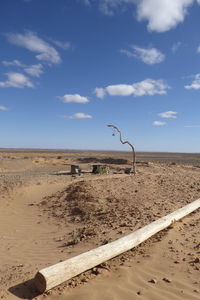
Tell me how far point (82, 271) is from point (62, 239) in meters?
2.50

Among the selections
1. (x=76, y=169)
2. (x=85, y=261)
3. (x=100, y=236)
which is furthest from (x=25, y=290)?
(x=76, y=169)

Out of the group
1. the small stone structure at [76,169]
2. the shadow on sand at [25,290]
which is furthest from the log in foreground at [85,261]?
the small stone structure at [76,169]

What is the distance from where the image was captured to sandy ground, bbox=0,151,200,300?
154 inches

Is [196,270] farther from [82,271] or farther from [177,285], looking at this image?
[82,271]

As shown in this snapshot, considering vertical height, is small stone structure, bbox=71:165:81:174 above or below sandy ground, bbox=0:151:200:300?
above

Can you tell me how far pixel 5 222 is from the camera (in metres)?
8.29

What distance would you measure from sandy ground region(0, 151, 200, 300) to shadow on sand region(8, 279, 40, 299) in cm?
1

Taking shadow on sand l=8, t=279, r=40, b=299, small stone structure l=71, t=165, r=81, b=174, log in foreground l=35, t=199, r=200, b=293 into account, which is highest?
small stone structure l=71, t=165, r=81, b=174

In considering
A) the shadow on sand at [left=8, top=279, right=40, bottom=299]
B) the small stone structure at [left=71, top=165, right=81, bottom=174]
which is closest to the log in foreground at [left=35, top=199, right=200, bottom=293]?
the shadow on sand at [left=8, top=279, right=40, bottom=299]

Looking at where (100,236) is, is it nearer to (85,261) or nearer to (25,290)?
(85,261)

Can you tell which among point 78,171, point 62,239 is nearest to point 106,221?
point 62,239

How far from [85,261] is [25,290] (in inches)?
35.6

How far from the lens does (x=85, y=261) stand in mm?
4133

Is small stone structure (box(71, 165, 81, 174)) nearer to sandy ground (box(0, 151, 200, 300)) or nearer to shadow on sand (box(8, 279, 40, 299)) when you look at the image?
sandy ground (box(0, 151, 200, 300))
